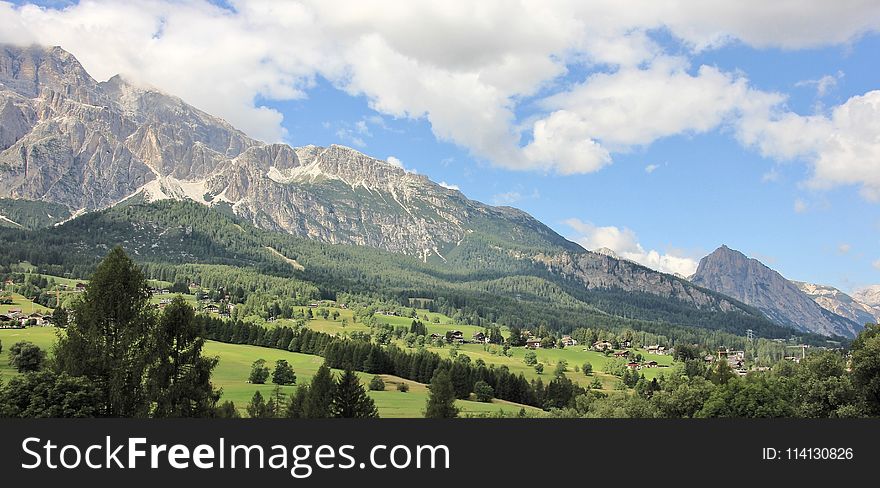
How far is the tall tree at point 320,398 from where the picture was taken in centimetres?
6075

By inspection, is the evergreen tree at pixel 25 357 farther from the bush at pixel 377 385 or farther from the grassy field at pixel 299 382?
the bush at pixel 377 385

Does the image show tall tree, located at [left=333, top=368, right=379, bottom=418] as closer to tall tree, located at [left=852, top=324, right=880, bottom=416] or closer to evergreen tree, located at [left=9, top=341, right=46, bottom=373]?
evergreen tree, located at [left=9, top=341, right=46, bottom=373]

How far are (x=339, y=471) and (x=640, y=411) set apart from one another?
64.2 meters

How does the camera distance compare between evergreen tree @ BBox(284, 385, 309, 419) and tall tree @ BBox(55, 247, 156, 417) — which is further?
evergreen tree @ BBox(284, 385, 309, 419)

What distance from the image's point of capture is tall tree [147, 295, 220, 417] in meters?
34.5

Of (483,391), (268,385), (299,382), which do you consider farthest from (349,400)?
(483,391)

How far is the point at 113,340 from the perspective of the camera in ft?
116

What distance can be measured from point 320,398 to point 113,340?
2833 centimetres

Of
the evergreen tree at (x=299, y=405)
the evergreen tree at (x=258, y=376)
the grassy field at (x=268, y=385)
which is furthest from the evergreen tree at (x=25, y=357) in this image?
the evergreen tree at (x=299, y=405)

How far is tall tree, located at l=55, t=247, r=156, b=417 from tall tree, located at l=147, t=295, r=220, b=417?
2.30ft

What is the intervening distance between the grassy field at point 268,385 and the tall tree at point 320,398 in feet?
63.5

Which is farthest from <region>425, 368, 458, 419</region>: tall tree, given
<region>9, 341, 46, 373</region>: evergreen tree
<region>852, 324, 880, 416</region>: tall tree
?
<region>9, 341, 46, 373</region>: evergreen tree

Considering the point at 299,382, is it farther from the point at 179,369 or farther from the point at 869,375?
the point at 869,375

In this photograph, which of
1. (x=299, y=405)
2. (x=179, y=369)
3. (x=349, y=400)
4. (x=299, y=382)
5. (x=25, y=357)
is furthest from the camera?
(x=299, y=382)
